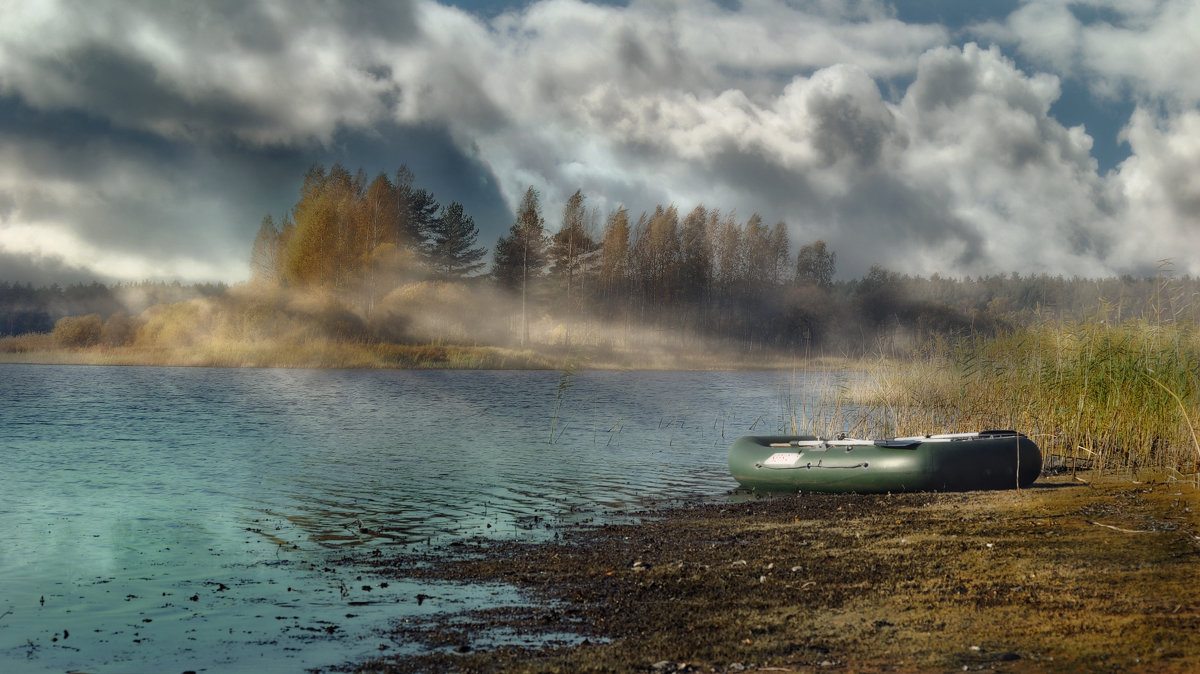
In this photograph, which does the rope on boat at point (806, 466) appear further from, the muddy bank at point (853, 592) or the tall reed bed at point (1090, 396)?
the tall reed bed at point (1090, 396)

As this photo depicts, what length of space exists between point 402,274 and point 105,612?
2447 inches

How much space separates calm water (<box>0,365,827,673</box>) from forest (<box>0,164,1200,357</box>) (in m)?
25.5

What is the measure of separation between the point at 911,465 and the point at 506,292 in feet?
213

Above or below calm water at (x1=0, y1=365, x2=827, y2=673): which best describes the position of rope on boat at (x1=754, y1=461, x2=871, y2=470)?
above

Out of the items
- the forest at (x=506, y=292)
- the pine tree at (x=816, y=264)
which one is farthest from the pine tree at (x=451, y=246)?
the pine tree at (x=816, y=264)

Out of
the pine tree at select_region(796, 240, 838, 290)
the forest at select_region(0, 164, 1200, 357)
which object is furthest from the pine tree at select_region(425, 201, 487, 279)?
the pine tree at select_region(796, 240, 838, 290)

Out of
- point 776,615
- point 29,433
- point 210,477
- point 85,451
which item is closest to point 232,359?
point 29,433

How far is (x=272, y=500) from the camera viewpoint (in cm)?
1510

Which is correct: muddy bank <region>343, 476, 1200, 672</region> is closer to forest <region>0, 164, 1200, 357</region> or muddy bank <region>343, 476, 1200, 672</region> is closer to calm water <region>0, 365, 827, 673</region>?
calm water <region>0, 365, 827, 673</region>

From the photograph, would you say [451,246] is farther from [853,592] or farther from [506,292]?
[853,592]

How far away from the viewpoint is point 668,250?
83.1 m

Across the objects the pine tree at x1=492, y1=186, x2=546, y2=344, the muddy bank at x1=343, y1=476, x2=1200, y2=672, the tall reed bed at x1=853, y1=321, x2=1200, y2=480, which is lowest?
the muddy bank at x1=343, y1=476, x2=1200, y2=672

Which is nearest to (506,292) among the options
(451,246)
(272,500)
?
(451,246)

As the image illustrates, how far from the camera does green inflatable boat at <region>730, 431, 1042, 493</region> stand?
14.4 metres
